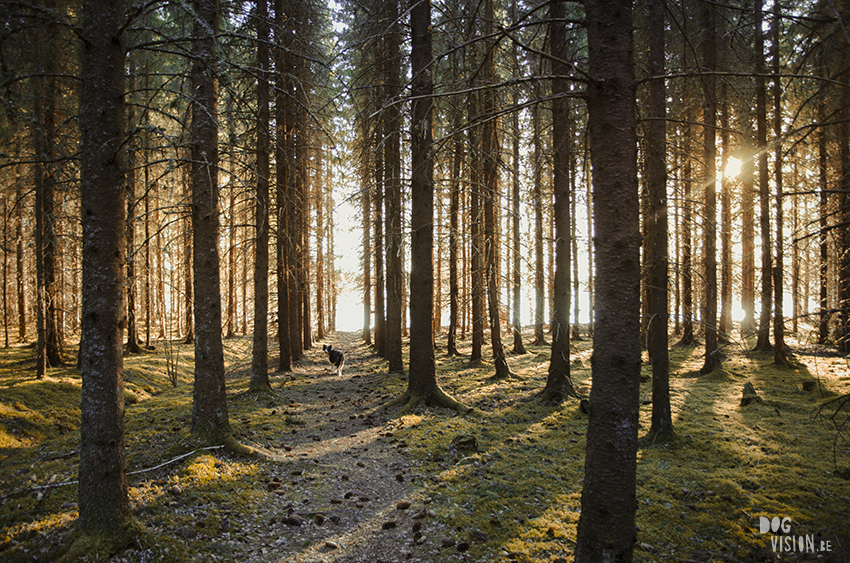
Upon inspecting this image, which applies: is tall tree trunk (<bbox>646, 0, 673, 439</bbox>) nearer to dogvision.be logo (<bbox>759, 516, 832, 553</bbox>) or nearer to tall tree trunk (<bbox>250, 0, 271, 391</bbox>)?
dogvision.be logo (<bbox>759, 516, 832, 553</bbox>)

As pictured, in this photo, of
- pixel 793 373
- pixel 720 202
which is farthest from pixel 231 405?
pixel 720 202

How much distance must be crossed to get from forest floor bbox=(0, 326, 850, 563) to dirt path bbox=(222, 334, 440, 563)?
24mm

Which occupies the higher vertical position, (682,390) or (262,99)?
(262,99)

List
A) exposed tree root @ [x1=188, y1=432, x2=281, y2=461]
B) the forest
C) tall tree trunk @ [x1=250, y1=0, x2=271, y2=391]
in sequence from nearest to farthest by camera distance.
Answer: the forest, exposed tree root @ [x1=188, y1=432, x2=281, y2=461], tall tree trunk @ [x1=250, y1=0, x2=271, y2=391]

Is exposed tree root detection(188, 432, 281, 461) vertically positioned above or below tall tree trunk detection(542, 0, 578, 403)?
below

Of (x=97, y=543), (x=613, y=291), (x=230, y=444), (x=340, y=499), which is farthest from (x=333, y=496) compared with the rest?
(x=613, y=291)

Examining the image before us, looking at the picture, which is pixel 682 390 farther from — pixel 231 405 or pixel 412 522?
pixel 231 405

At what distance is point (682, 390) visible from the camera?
10945mm

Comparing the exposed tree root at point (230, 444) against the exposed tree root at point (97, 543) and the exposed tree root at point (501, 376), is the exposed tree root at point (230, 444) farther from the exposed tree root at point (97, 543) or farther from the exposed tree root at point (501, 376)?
the exposed tree root at point (501, 376)

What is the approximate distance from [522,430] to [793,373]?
994 cm

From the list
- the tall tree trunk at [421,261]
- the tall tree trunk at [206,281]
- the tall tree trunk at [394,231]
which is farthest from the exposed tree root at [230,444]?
the tall tree trunk at [394,231]

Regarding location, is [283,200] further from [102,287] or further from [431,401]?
[102,287]

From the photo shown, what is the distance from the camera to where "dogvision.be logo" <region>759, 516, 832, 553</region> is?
4.04 m

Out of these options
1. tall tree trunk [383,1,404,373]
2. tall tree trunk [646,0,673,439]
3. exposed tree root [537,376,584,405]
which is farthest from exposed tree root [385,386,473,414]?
tall tree trunk [383,1,404,373]
